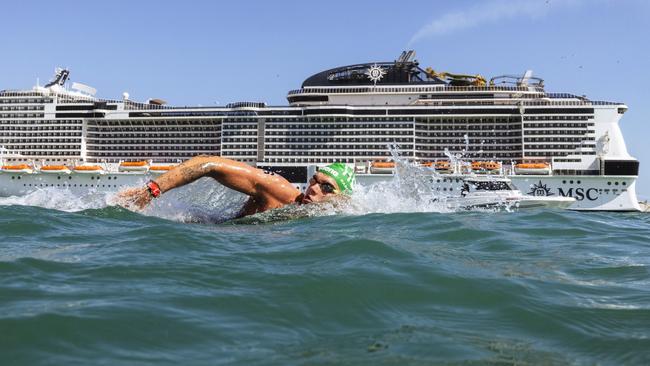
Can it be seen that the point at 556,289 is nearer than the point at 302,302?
No

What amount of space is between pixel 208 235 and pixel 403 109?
4125cm

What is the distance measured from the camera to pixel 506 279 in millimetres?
3834

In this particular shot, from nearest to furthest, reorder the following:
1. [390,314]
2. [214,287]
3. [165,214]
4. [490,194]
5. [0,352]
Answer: [0,352]
[390,314]
[214,287]
[165,214]
[490,194]

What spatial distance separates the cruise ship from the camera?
40.0 meters

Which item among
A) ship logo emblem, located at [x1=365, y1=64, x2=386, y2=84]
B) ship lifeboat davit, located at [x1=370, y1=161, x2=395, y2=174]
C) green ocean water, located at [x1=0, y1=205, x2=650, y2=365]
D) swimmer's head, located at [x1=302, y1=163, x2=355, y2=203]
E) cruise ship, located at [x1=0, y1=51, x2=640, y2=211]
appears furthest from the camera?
ship logo emblem, located at [x1=365, y1=64, x2=386, y2=84]

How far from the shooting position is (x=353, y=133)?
45531 millimetres

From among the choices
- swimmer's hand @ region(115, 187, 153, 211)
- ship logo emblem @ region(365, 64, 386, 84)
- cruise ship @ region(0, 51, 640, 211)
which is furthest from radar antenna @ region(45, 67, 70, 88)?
swimmer's hand @ region(115, 187, 153, 211)

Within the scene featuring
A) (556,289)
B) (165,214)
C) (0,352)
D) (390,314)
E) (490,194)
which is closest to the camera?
(0,352)

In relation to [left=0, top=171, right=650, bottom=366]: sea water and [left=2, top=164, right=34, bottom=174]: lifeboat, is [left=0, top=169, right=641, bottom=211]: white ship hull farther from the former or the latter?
[left=0, top=171, right=650, bottom=366]: sea water

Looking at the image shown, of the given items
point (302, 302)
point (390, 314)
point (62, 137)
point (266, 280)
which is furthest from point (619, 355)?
point (62, 137)

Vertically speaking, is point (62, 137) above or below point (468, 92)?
below

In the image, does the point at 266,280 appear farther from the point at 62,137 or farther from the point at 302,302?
the point at 62,137

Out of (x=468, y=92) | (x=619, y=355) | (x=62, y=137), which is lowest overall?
(x=619, y=355)

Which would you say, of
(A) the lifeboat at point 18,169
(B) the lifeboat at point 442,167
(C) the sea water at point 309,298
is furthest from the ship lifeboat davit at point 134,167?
(C) the sea water at point 309,298
